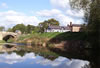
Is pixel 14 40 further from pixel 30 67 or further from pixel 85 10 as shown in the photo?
pixel 30 67

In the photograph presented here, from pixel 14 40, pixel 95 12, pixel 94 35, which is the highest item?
pixel 95 12

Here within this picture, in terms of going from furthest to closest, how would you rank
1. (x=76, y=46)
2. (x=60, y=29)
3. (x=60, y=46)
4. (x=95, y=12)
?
(x=60, y=29) < (x=60, y=46) < (x=76, y=46) < (x=95, y=12)

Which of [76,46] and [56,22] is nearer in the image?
[76,46]

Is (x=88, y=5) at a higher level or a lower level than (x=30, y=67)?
higher

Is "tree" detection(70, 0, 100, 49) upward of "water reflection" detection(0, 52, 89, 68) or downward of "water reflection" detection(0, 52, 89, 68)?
upward

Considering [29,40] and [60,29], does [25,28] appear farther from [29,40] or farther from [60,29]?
[29,40]

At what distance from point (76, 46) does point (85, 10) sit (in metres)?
17.1

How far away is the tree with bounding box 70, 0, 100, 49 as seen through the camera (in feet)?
81.6

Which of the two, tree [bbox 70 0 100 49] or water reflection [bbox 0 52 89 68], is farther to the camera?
tree [bbox 70 0 100 49]

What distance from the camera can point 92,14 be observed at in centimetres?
2606

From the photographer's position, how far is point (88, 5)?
90.3ft

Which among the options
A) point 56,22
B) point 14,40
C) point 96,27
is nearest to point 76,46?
point 96,27

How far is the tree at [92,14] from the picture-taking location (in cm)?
2488

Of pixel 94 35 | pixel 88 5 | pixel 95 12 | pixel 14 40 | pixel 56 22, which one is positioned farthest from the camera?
pixel 56 22
